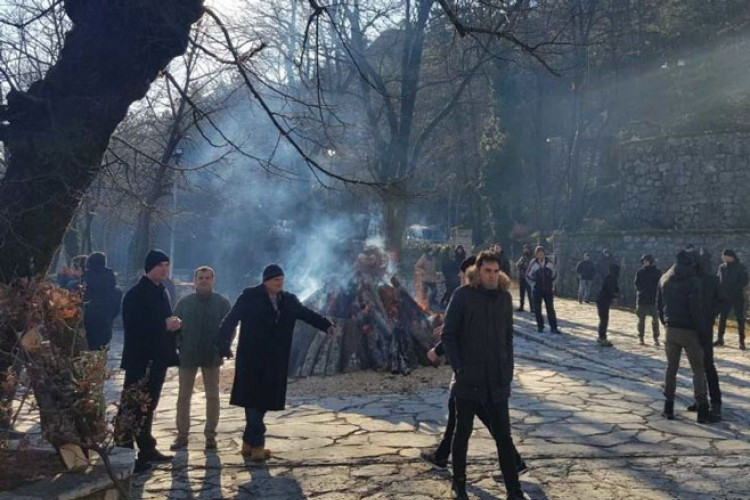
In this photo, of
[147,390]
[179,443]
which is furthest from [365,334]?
[147,390]

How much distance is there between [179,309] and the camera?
7.29 meters

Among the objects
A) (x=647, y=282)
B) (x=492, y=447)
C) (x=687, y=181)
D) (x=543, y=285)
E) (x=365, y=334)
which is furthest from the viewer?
(x=687, y=181)

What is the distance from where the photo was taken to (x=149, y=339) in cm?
650

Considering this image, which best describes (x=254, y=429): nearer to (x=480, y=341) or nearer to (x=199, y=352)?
(x=199, y=352)

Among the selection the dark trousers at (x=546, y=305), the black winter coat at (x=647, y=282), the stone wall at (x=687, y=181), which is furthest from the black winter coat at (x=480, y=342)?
the stone wall at (x=687, y=181)

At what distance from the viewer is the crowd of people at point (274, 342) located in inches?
213

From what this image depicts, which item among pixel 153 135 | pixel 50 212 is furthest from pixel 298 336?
pixel 153 135

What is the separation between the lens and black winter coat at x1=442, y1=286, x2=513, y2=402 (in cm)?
535

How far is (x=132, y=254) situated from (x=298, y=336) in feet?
31.5

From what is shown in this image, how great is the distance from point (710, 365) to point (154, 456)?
5.92 metres

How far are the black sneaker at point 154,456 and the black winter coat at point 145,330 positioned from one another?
2.50 ft

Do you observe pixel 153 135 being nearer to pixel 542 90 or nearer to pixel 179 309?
pixel 179 309

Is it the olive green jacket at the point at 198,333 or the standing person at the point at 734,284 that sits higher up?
the standing person at the point at 734,284

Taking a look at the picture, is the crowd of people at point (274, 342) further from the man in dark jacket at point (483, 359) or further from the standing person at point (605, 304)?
the standing person at point (605, 304)
